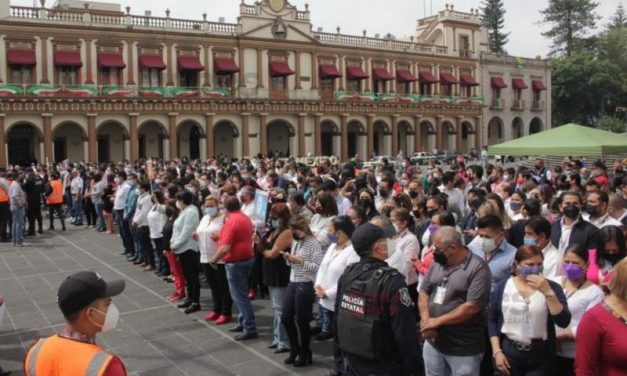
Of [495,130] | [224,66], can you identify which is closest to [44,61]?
[224,66]

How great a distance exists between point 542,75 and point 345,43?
881 inches

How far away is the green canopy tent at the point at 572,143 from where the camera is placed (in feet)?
43.0

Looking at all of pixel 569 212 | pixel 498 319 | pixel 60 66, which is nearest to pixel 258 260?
pixel 569 212

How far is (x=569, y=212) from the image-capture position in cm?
636

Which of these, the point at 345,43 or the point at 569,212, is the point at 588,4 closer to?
the point at 345,43

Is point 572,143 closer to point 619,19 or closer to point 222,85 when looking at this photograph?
point 222,85

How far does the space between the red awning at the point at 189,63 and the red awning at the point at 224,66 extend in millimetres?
900

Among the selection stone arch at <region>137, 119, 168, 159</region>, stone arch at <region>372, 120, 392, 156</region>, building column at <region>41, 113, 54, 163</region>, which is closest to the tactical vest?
building column at <region>41, 113, 54, 163</region>

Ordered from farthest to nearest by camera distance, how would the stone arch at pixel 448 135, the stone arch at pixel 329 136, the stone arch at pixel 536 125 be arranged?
the stone arch at pixel 536 125
the stone arch at pixel 448 135
the stone arch at pixel 329 136

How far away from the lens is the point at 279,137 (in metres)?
40.2

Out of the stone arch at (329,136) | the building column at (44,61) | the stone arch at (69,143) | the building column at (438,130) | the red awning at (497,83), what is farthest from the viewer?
the red awning at (497,83)

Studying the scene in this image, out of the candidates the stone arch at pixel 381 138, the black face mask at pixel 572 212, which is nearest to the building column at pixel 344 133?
the stone arch at pixel 381 138

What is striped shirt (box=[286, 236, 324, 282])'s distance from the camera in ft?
19.6

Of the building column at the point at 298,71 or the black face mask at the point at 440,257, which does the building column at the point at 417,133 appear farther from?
the black face mask at the point at 440,257
